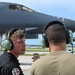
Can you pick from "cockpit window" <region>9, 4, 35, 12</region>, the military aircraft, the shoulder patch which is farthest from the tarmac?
the shoulder patch

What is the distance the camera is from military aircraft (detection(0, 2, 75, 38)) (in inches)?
667

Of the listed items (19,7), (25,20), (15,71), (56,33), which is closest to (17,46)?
(15,71)

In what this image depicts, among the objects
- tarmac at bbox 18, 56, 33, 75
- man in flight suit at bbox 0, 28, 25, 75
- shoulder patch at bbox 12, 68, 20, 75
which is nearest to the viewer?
shoulder patch at bbox 12, 68, 20, 75

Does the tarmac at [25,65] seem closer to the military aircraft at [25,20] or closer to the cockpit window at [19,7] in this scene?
the military aircraft at [25,20]

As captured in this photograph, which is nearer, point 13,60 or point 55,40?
point 55,40

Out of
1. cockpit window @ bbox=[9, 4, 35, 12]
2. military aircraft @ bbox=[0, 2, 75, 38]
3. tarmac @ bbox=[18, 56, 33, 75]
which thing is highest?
cockpit window @ bbox=[9, 4, 35, 12]

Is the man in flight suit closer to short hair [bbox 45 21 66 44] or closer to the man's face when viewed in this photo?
the man's face

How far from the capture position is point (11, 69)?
3904 millimetres

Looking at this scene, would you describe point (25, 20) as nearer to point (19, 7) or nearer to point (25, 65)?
point (19, 7)

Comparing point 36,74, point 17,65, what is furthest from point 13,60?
point 36,74

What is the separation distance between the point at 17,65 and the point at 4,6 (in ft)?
43.6

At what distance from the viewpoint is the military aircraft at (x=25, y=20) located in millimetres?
16938

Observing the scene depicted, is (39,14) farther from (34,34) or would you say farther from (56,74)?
(56,74)

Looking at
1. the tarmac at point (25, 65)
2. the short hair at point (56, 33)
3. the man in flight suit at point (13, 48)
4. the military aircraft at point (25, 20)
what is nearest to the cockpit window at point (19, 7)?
the military aircraft at point (25, 20)
